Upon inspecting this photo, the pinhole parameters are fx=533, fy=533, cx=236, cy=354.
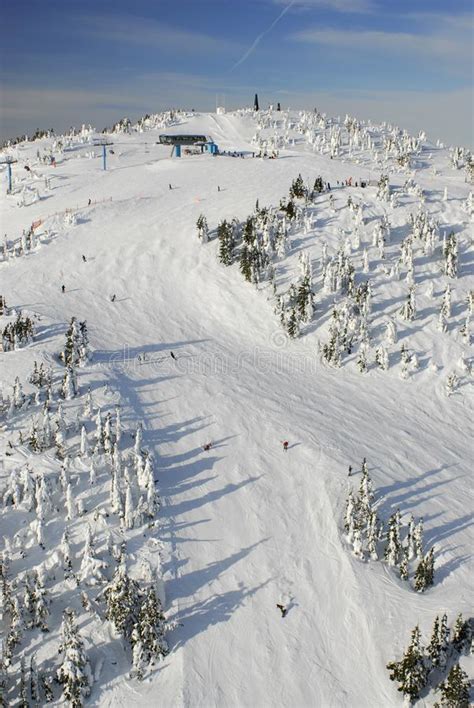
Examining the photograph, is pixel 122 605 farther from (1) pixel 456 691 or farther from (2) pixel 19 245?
(2) pixel 19 245

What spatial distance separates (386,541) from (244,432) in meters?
9.90

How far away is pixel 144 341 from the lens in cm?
3966

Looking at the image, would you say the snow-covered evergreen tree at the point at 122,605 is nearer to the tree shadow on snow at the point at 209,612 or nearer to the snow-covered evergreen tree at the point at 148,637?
the snow-covered evergreen tree at the point at 148,637

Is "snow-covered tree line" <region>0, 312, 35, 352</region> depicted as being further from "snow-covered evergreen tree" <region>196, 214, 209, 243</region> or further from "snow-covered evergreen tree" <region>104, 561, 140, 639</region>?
"snow-covered evergreen tree" <region>196, 214, 209, 243</region>

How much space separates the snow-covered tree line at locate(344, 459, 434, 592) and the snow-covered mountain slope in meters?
0.48

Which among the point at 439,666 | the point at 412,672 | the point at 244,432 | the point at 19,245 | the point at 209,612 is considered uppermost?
the point at 19,245

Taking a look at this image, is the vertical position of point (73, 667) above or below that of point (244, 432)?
below

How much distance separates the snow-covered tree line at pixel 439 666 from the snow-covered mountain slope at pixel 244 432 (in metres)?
0.59

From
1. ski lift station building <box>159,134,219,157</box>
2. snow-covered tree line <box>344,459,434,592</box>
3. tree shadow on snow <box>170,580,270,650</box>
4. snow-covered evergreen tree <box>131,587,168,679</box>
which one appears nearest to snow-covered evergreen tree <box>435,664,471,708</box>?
snow-covered tree line <box>344,459,434,592</box>

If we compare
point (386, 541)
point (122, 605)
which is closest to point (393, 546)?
point (386, 541)

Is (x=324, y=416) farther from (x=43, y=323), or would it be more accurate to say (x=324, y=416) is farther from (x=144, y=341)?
(x=43, y=323)

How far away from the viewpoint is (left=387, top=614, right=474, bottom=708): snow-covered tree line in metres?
18.0

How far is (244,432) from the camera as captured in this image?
103 ft

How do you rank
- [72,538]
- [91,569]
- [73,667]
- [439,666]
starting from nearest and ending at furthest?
[73,667]
[439,666]
[91,569]
[72,538]
